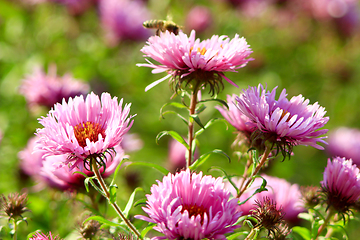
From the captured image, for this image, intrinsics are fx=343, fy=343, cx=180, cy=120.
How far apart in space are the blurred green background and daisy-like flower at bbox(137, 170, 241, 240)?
742 millimetres

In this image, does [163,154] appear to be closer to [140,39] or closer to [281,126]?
[140,39]

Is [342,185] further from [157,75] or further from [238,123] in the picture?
[157,75]

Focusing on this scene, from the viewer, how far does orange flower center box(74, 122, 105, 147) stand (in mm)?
663

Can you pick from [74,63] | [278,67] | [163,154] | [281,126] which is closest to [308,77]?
[278,67]

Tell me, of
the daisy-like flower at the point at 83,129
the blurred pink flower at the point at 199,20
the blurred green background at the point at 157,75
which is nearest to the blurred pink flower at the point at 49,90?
the blurred green background at the point at 157,75

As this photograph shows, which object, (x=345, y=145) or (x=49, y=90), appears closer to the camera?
(x=49, y=90)

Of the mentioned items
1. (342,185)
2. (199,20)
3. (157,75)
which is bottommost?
(342,185)

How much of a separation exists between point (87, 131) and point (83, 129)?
0.04 feet

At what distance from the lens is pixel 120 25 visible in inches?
76.4

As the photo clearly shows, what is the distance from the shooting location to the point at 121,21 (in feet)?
6.38

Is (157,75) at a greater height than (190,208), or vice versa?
(157,75)

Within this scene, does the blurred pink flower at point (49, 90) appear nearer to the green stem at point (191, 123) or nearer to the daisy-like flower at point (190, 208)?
the green stem at point (191, 123)

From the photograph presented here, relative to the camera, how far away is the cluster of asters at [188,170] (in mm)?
532

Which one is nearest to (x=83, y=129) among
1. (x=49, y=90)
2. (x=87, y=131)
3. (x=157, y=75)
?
(x=87, y=131)
